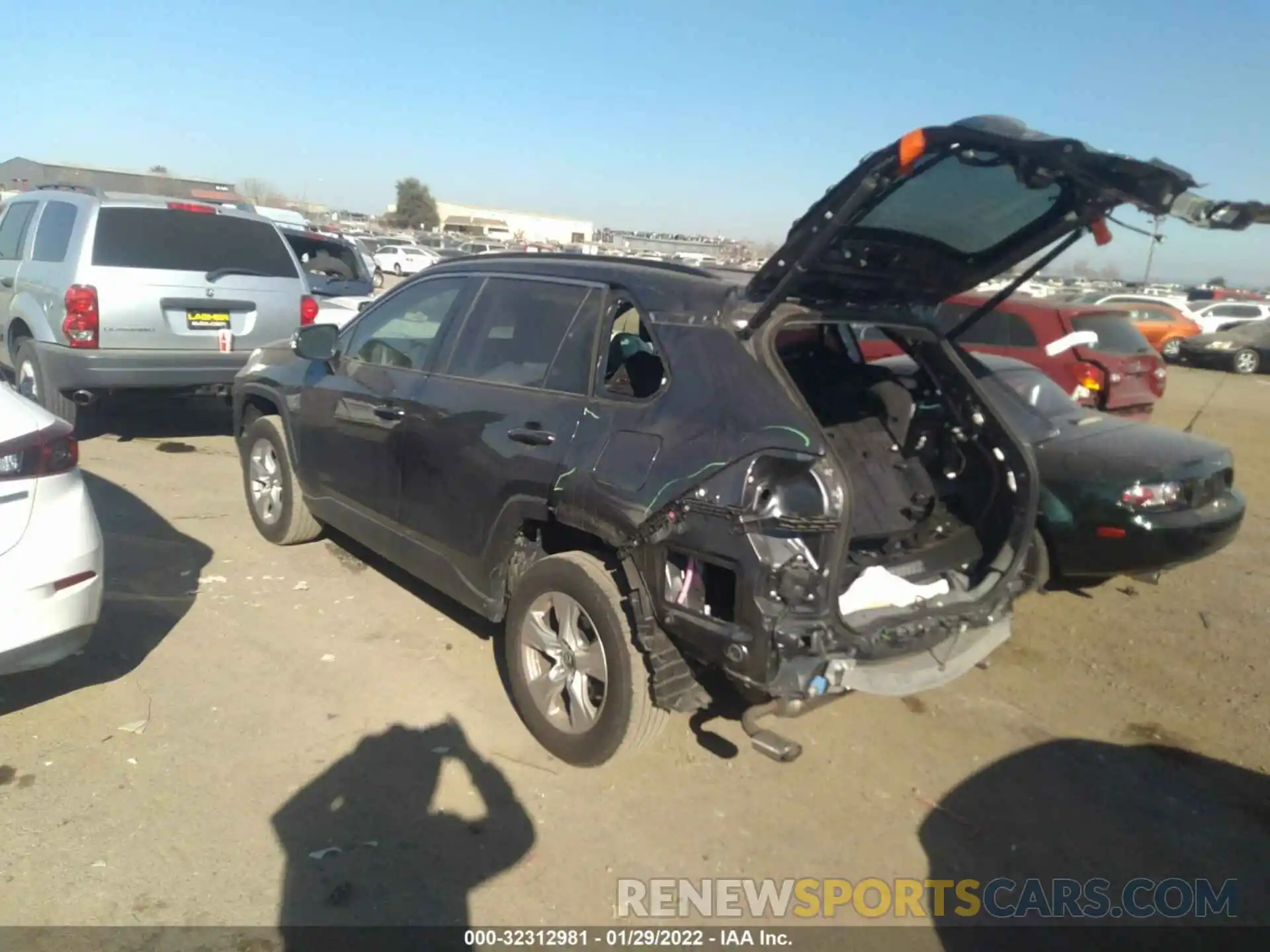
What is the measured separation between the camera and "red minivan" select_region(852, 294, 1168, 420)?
9055 millimetres

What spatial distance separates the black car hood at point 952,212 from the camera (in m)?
2.65

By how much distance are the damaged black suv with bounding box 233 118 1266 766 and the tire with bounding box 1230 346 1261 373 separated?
22.0 metres

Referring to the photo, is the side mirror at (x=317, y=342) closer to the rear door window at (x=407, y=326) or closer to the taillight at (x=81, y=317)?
the rear door window at (x=407, y=326)

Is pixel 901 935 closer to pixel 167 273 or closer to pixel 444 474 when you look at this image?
pixel 444 474

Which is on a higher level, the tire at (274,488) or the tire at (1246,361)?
the tire at (1246,361)

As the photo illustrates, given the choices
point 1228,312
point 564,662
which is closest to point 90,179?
point 564,662

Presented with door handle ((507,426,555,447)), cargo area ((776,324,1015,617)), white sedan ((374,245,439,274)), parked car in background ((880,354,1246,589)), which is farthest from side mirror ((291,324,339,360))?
white sedan ((374,245,439,274))

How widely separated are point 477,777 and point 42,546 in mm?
1849

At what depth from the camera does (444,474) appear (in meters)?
4.21

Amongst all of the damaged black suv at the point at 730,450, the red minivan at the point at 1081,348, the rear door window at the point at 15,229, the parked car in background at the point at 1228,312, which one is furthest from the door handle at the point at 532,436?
the parked car in background at the point at 1228,312

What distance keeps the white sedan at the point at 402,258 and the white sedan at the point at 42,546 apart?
3149 cm

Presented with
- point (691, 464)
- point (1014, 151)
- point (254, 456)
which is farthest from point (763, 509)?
point (254, 456)

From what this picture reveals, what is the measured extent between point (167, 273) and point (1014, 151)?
6.80 meters

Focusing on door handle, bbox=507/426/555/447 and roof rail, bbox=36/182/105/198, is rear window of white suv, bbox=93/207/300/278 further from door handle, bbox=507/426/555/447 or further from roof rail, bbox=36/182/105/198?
door handle, bbox=507/426/555/447
